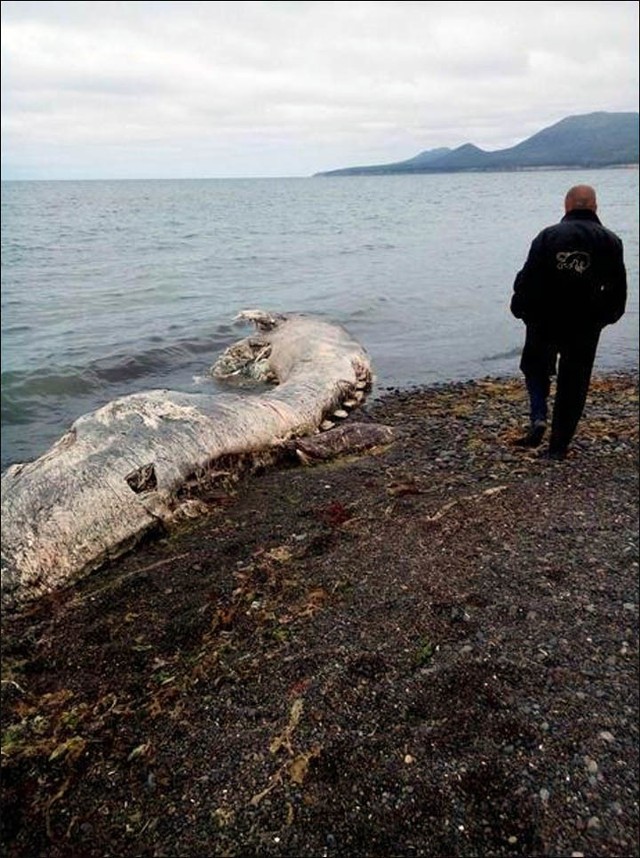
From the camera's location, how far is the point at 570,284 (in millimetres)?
3615

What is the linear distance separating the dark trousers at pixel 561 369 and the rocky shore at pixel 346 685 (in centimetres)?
62

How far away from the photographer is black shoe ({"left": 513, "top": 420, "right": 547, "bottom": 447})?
6457 millimetres

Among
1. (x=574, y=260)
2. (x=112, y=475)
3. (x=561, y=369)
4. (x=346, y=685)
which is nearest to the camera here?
(x=574, y=260)

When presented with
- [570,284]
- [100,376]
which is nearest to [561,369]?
[570,284]

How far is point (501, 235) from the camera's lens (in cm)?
2381

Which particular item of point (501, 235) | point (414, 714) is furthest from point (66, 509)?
point (501, 235)

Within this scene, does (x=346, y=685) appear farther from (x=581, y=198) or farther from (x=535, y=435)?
(x=535, y=435)

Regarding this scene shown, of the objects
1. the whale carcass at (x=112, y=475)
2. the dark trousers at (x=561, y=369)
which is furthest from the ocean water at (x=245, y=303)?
the whale carcass at (x=112, y=475)

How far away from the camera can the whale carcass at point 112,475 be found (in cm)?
557

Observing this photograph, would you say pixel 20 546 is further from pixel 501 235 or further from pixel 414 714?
pixel 501 235

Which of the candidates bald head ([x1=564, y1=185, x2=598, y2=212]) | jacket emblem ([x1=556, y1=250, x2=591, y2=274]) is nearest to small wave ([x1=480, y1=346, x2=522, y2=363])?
bald head ([x1=564, y1=185, x2=598, y2=212])

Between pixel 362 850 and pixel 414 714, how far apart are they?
821 millimetres

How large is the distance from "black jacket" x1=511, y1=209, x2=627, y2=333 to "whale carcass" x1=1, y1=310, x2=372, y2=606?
12.0ft

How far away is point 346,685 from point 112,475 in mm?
2968
